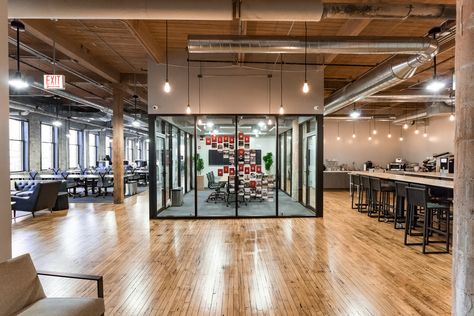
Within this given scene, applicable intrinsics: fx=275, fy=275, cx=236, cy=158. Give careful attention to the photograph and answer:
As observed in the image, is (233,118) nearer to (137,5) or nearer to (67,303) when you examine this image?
(137,5)

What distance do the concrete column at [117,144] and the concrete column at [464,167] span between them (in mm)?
8642

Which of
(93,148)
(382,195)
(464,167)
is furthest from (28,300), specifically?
(93,148)

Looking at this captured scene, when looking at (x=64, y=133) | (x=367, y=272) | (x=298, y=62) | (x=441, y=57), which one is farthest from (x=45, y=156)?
(x=441, y=57)

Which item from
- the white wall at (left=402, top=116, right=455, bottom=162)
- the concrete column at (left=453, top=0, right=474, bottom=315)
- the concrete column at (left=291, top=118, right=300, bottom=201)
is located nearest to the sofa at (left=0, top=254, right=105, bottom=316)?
the concrete column at (left=453, top=0, right=474, bottom=315)

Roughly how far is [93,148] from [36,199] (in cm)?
1083

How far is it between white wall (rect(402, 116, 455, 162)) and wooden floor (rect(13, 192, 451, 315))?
26.1ft

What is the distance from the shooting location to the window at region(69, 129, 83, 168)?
1476 centimetres

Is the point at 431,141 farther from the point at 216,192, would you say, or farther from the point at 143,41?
the point at 143,41

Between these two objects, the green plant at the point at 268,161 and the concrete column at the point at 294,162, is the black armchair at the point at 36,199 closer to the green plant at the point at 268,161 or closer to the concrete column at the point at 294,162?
the green plant at the point at 268,161

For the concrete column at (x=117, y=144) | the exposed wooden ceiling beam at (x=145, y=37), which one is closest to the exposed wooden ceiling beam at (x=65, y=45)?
the concrete column at (x=117, y=144)

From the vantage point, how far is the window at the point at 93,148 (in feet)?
54.8

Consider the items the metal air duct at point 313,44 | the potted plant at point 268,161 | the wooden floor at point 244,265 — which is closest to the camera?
the wooden floor at point 244,265

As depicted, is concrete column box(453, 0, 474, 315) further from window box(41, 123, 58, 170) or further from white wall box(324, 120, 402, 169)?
window box(41, 123, 58, 170)

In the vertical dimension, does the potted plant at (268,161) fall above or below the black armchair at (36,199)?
above
